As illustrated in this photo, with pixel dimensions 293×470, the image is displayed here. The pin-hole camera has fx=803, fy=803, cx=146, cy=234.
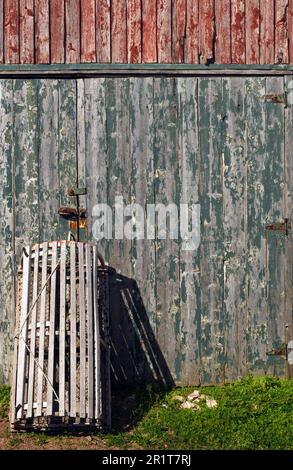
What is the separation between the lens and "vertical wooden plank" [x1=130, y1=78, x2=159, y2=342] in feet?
26.1

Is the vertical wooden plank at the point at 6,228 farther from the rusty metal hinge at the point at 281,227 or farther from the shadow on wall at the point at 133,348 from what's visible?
the rusty metal hinge at the point at 281,227

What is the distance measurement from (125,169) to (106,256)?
2.91 ft

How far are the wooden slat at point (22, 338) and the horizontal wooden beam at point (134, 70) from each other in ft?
5.72

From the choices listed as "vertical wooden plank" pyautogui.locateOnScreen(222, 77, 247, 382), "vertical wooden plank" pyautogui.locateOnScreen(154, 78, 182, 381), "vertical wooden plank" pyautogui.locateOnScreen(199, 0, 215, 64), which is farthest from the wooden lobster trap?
"vertical wooden plank" pyautogui.locateOnScreen(199, 0, 215, 64)

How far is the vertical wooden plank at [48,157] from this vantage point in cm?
792

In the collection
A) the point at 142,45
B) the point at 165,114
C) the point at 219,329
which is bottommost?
the point at 219,329

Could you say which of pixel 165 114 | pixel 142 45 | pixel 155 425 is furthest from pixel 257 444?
pixel 142 45

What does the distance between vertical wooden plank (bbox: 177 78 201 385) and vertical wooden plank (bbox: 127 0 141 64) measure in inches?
19.8

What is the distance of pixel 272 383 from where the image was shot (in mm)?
7965

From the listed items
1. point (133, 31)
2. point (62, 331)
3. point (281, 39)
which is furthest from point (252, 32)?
point (62, 331)

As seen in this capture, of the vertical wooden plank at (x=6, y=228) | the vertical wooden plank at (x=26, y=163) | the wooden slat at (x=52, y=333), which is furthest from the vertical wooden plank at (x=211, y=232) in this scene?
the vertical wooden plank at (x=6, y=228)

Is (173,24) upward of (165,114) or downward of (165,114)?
upward

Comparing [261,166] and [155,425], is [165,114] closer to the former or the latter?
[261,166]

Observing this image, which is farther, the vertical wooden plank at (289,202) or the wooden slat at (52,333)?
the vertical wooden plank at (289,202)
